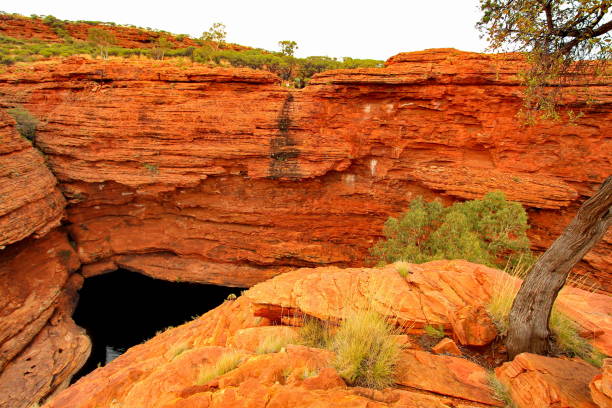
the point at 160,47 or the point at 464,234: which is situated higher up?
the point at 160,47

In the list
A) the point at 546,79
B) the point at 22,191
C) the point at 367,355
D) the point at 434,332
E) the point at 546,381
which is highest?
the point at 546,79

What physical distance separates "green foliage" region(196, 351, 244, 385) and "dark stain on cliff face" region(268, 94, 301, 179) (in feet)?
32.8

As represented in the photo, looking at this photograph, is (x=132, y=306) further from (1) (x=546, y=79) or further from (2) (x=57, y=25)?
(2) (x=57, y=25)

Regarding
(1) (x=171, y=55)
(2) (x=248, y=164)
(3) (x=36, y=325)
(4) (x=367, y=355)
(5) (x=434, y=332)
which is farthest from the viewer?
(1) (x=171, y=55)

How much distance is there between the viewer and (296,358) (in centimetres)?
272

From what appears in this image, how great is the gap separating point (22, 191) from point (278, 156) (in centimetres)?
869

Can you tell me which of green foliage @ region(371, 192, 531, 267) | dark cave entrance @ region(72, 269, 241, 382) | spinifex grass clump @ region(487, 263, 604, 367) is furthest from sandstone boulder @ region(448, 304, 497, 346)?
dark cave entrance @ region(72, 269, 241, 382)

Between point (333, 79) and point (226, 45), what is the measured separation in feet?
57.1

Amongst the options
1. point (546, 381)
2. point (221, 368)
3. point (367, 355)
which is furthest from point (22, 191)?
point (546, 381)

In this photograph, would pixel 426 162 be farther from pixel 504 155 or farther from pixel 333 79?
pixel 333 79

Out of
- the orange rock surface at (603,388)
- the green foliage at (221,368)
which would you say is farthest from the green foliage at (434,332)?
the green foliage at (221,368)

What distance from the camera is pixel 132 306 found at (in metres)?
13.8

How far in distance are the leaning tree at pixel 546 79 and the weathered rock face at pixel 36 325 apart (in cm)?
1158

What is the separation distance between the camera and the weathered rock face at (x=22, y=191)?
9.19 metres
